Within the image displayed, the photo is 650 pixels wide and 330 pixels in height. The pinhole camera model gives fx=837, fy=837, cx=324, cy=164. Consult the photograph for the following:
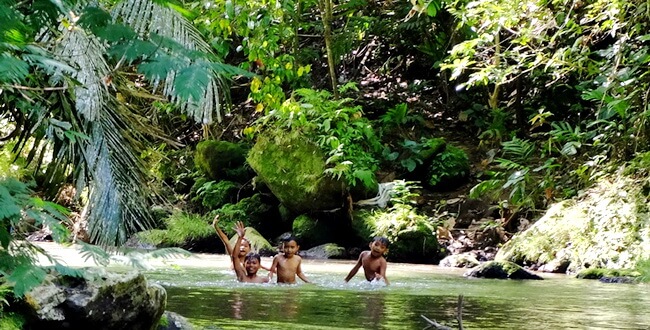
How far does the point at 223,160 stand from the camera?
52.9ft

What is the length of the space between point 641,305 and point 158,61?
6714 millimetres

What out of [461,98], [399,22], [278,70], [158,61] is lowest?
[158,61]

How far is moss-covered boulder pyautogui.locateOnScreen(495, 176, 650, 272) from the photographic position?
34.2 ft

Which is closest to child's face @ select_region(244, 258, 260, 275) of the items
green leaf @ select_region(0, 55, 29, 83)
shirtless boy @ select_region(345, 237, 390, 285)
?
shirtless boy @ select_region(345, 237, 390, 285)

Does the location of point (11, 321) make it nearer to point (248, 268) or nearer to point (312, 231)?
point (248, 268)

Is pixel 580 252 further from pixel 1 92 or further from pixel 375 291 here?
pixel 1 92

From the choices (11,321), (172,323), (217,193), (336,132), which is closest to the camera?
(11,321)

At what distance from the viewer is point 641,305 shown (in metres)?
7.34

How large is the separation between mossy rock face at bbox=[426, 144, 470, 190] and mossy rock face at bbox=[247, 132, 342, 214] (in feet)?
7.12

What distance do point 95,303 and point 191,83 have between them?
314cm

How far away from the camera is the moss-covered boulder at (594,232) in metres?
10.4

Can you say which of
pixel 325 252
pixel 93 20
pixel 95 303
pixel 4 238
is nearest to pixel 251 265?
pixel 325 252

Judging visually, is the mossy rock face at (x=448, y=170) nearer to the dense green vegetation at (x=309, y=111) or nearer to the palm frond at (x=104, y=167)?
the dense green vegetation at (x=309, y=111)

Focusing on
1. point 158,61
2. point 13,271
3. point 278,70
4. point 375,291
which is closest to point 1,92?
point 13,271
